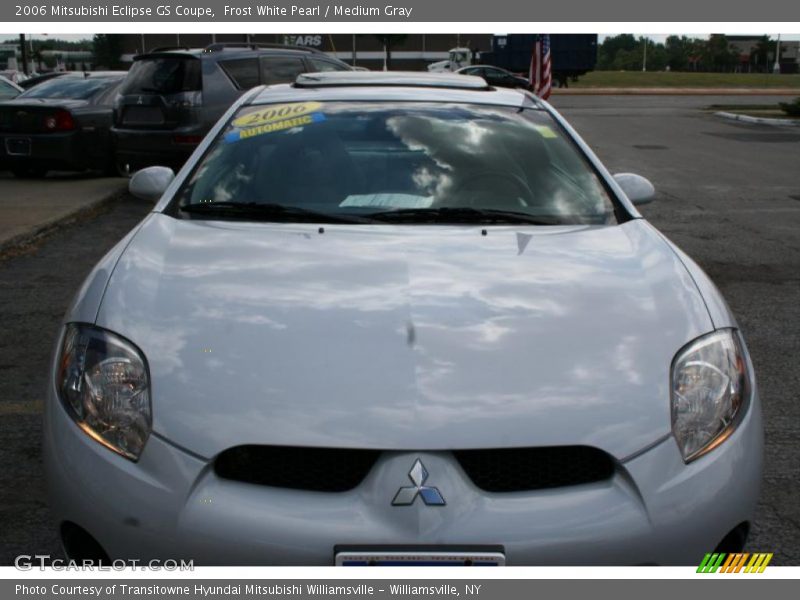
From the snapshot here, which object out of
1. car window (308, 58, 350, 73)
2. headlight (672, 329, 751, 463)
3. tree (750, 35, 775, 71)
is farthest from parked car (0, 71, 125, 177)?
tree (750, 35, 775, 71)

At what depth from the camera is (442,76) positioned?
4938 millimetres

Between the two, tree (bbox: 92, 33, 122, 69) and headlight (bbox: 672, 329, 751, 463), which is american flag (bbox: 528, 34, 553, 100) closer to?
headlight (bbox: 672, 329, 751, 463)

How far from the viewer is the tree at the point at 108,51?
74.9m

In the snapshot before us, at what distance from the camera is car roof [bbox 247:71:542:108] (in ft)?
14.4

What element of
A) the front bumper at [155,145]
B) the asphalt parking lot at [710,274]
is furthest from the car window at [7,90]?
the front bumper at [155,145]

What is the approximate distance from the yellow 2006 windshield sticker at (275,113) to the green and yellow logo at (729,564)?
2.42 meters

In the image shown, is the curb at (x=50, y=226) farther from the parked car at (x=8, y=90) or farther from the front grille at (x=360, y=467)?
the front grille at (x=360, y=467)

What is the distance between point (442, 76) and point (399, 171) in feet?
4.06

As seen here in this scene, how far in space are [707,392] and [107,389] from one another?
1.52 metres

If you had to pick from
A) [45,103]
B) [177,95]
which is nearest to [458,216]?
[177,95]

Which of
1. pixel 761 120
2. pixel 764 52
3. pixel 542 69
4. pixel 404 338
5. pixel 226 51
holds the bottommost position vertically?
pixel 761 120

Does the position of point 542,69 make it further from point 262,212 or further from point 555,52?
point 555,52

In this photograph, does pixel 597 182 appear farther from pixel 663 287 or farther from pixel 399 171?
pixel 663 287

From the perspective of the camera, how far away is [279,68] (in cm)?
1296
